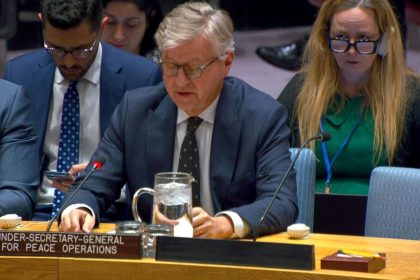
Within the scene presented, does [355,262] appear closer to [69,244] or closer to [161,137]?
[69,244]

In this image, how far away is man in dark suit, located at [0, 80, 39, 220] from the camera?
12.9 ft

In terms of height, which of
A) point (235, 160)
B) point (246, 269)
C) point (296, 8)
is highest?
point (296, 8)

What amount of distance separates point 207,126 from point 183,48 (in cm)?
33

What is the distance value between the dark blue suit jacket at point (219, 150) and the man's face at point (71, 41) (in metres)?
0.51

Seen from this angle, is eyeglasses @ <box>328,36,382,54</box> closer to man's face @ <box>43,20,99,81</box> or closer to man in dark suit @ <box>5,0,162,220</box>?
man in dark suit @ <box>5,0,162,220</box>

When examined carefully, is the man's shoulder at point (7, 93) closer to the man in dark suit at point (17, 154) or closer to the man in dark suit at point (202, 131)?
the man in dark suit at point (17, 154)

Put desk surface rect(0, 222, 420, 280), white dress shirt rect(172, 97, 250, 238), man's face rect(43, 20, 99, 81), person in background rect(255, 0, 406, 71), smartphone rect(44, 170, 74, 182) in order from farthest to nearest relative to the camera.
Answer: person in background rect(255, 0, 406, 71)
man's face rect(43, 20, 99, 81)
smartphone rect(44, 170, 74, 182)
white dress shirt rect(172, 97, 250, 238)
desk surface rect(0, 222, 420, 280)

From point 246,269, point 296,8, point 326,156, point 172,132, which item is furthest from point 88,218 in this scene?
point 296,8

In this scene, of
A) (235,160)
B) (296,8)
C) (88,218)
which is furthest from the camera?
(296,8)

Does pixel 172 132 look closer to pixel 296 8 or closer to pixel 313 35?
pixel 313 35

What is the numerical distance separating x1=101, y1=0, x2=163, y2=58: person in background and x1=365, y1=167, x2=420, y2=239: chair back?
1.80 m

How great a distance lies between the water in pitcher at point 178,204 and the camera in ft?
10.9

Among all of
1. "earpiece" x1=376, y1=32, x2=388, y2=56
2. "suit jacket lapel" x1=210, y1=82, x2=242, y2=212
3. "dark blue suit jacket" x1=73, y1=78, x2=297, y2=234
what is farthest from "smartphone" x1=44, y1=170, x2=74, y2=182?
"earpiece" x1=376, y1=32, x2=388, y2=56

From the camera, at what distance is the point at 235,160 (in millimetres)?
3822
